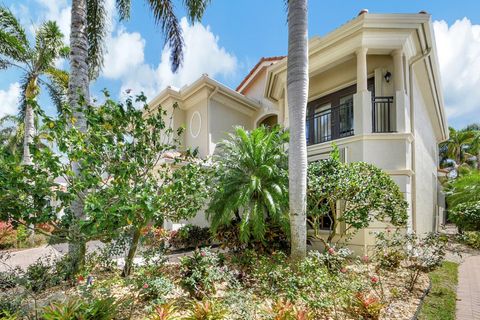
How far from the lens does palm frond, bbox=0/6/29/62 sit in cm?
1323

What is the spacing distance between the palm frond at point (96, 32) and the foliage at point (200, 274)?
951 cm

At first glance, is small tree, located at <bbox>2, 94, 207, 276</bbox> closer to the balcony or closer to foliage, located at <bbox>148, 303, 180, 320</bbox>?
foliage, located at <bbox>148, 303, 180, 320</bbox>

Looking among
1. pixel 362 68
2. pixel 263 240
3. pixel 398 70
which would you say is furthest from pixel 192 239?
pixel 398 70

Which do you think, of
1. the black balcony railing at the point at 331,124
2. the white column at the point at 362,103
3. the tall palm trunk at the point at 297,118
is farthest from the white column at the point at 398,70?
the tall palm trunk at the point at 297,118

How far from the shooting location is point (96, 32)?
35.7ft

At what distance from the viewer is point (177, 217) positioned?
6.68m

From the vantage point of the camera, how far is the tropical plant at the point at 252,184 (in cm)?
830

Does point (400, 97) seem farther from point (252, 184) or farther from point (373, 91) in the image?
point (252, 184)

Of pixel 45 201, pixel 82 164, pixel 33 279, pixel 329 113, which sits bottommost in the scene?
pixel 33 279

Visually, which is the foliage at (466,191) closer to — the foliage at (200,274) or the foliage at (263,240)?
the foliage at (263,240)

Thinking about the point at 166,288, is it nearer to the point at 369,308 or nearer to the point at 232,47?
the point at 369,308

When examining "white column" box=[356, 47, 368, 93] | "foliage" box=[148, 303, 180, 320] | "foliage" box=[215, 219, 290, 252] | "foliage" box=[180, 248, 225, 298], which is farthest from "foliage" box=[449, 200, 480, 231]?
"foliage" box=[148, 303, 180, 320]

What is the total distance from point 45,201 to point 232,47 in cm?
1043

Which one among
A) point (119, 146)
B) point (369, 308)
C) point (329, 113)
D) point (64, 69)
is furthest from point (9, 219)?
point (64, 69)
